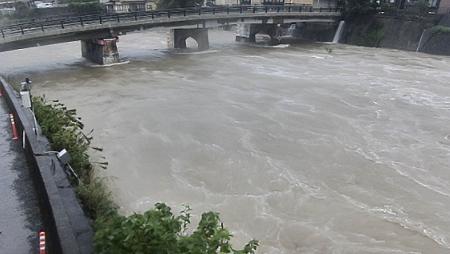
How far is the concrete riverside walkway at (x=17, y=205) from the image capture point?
714cm

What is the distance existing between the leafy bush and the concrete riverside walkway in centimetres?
→ 311

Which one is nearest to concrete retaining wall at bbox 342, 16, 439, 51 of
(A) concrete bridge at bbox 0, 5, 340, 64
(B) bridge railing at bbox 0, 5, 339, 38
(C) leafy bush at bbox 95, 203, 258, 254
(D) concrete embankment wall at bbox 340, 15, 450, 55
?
(D) concrete embankment wall at bbox 340, 15, 450, 55

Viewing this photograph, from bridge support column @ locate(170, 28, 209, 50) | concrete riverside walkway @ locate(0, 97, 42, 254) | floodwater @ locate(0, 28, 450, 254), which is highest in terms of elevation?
concrete riverside walkway @ locate(0, 97, 42, 254)

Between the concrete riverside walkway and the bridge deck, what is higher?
the bridge deck

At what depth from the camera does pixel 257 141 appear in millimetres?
16453

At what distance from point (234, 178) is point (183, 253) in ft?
28.2

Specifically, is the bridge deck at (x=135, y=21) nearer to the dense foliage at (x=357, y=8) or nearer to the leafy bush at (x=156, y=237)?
the dense foliage at (x=357, y=8)

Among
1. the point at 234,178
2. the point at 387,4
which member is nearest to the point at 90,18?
the point at 234,178

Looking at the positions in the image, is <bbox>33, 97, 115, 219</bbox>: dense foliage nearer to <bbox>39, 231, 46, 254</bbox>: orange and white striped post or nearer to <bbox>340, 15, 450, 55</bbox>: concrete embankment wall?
<bbox>39, 231, 46, 254</bbox>: orange and white striped post

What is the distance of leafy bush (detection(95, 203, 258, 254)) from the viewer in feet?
14.4

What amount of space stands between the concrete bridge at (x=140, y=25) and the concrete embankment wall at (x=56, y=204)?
2142 centimetres

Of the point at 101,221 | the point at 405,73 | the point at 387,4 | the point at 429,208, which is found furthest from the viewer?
the point at 387,4

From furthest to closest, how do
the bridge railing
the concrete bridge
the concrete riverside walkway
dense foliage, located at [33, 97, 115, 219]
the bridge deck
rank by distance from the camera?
1. the concrete bridge
2. the bridge railing
3. the bridge deck
4. dense foliage, located at [33, 97, 115, 219]
5. the concrete riverside walkway

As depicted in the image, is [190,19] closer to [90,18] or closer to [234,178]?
[90,18]
